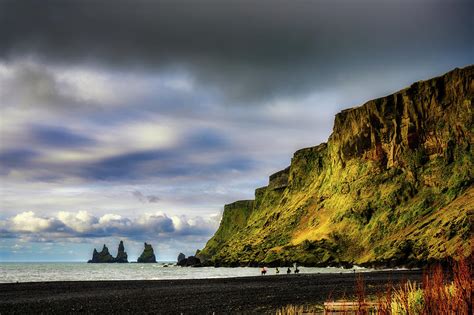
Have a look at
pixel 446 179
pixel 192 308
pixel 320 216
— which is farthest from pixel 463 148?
pixel 192 308

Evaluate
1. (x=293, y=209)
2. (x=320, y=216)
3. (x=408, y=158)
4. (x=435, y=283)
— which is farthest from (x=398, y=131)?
(x=435, y=283)

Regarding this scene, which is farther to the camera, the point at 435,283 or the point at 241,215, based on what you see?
the point at 241,215

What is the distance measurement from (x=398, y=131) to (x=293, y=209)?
120ft

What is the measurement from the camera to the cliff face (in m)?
85.5

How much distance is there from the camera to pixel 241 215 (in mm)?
186000


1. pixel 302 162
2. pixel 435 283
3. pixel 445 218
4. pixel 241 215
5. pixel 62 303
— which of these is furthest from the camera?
pixel 241 215

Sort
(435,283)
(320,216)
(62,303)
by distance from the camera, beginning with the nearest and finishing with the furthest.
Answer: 1. (435,283)
2. (62,303)
3. (320,216)

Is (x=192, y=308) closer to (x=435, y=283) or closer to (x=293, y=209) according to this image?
(x=435, y=283)

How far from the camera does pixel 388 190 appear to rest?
4060 inches

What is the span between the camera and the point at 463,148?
92.6m

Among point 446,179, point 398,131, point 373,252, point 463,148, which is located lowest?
point 373,252

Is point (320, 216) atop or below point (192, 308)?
atop

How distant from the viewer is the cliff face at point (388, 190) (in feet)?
281

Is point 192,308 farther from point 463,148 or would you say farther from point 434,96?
point 434,96
